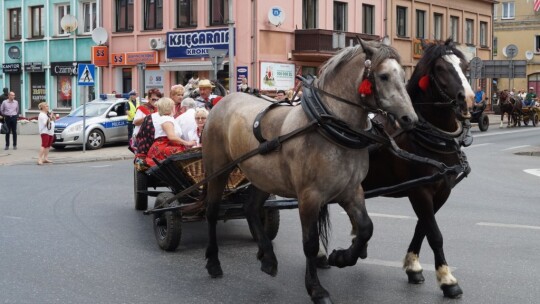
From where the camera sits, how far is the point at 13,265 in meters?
7.70

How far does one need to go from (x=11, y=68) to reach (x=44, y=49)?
233 centimetres

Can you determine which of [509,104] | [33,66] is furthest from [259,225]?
[33,66]

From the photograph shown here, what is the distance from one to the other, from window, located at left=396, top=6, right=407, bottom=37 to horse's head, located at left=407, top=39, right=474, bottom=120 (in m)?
35.6

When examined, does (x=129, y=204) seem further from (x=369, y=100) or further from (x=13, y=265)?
(x=369, y=100)

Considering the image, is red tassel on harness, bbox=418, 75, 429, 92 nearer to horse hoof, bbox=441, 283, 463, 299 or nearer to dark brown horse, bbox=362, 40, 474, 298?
dark brown horse, bbox=362, 40, 474, 298

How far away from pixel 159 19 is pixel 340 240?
2837 centimetres

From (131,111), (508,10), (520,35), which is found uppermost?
(508,10)

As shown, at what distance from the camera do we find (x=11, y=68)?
4050 centimetres

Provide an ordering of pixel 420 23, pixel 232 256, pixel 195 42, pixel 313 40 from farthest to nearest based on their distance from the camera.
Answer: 1. pixel 420 23
2. pixel 195 42
3. pixel 313 40
4. pixel 232 256

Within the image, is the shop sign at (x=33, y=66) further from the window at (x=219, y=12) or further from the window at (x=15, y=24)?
the window at (x=219, y=12)

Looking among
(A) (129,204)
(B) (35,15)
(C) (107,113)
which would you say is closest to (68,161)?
(C) (107,113)

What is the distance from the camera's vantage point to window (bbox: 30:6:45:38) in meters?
40.0

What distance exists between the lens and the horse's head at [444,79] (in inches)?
249

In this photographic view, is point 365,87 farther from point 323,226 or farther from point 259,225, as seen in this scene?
point 259,225
